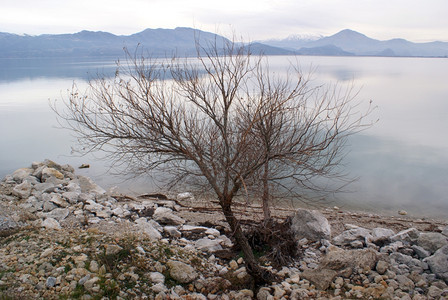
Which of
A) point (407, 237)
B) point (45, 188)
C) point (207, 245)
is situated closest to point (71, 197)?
point (45, 188)

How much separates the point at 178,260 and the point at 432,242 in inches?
199

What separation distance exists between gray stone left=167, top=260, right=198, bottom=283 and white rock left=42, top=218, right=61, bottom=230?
120 inches

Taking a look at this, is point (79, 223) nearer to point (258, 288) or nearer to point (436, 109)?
point (258, 288)

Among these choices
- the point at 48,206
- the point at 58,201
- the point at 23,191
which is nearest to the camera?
the point at 48,206

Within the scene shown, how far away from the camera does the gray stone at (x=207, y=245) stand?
7867 mm

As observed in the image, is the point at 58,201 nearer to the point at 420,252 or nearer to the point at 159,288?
the point at 159,288

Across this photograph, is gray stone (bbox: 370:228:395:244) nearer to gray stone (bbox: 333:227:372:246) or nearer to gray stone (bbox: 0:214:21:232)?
gray stone (bbox: 333:227:372:246)

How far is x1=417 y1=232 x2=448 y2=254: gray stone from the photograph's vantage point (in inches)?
302

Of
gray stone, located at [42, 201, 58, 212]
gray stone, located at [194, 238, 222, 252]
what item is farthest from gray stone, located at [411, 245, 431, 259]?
gray stone, located at [42, 201, 58, 212]

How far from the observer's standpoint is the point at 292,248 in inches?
311

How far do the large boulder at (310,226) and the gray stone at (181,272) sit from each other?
3.15 meters

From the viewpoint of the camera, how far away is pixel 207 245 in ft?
26.1

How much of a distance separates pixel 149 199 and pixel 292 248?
635 cm

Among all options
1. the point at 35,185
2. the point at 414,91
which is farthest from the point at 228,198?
the point at 414,91
